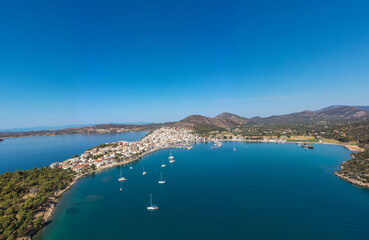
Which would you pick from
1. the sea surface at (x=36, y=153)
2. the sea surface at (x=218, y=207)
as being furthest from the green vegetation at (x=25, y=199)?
the sea surface at (x=36, y=153)

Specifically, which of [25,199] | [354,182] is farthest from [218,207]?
[25,199]

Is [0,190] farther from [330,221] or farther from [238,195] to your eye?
[330,221]

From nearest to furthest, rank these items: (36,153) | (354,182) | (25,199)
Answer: (25,199) < (354,182) < (36,153)

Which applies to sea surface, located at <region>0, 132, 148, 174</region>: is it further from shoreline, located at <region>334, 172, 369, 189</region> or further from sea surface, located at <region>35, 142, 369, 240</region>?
shoreline, located at <region>334, 172, 369, 189</region>

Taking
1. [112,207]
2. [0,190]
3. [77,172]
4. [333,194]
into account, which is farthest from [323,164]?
[0,190]

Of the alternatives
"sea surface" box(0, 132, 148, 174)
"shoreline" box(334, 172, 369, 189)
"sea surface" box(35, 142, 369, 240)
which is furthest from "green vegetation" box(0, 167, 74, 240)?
"shoreline" box(334, 172, 369, 189)

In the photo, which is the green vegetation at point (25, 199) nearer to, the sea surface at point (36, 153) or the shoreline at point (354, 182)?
the sea surface at point (36, 153)

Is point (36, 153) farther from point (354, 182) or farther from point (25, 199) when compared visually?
point (354, 182)
